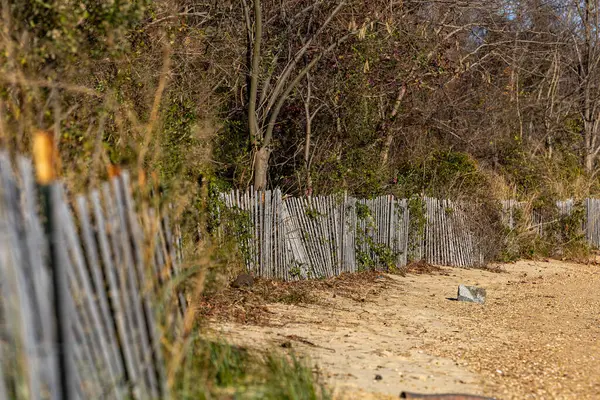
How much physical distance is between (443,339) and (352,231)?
516 cm

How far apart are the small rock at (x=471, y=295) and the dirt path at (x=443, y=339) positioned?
0.17 metres

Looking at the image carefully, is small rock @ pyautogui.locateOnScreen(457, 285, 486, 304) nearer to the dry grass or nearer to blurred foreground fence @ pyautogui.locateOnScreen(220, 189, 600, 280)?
the dry grass

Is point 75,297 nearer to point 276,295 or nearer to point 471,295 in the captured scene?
point 276,295

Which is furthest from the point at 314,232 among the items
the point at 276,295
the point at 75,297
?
the point at 75,297

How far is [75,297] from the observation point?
376 centimetres

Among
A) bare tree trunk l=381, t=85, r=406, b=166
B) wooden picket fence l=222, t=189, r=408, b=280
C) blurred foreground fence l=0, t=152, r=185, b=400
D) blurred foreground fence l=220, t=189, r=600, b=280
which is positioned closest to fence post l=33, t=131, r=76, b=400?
blurred foreground fence l=0, t=152, r=185, b=400

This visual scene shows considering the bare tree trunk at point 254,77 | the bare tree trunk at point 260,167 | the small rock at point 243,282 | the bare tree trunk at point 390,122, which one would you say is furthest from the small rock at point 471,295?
the bare tree trunk at point 390,122

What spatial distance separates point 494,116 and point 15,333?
20.2 meters

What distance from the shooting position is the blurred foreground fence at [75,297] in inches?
122

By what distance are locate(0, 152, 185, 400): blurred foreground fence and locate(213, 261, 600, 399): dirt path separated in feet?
5.62

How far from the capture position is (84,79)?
978cm

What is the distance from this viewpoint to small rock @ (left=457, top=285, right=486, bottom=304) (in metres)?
11.2

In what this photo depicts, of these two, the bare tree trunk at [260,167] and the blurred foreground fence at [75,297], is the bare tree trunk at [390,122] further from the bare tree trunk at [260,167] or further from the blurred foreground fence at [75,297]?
the blurred foreground fence at [75,297]

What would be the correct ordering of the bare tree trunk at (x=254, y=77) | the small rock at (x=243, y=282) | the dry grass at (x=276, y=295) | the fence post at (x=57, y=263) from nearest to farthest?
the fence post at (x=57, y=263) → the dry grass at (x=276, y=295) → the small rock at (x=243, y=282) → the bare tree trunk at (x=254, y=77)
